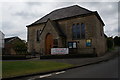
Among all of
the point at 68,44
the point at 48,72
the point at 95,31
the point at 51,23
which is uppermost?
the point at 51,23

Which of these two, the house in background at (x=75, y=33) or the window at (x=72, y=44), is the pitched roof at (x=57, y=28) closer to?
the house in background at (x=75, y=33)

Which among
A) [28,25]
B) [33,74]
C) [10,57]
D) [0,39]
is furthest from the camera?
[28,25]

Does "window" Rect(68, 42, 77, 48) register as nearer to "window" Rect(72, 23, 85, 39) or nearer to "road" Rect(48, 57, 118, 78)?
"window" Rect(72, 23, 85, 39)

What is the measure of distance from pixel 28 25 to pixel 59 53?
17.7 m

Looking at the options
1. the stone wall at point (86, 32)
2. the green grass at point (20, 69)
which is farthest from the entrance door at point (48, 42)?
the green grass at point (20, 69)

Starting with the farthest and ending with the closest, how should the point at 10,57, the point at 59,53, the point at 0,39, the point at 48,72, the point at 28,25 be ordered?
the point at 28,25
the point at 0,39
the point at 59,53
the point at 10,57
the point at 48,72

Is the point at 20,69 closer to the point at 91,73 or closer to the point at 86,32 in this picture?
the point at 91,73

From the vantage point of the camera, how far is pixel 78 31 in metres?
27.3

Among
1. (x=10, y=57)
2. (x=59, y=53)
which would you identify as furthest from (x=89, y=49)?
(x=10, y=57)

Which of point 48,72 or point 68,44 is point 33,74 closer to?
point 48,72

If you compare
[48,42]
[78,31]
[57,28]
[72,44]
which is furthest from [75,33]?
[48,42]

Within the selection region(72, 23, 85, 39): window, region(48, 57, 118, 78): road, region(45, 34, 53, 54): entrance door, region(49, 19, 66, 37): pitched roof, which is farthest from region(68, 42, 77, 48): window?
region(48, 57, 118, 78): road

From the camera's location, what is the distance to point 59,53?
22.5 m

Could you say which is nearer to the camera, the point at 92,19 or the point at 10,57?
the point at 10,57
